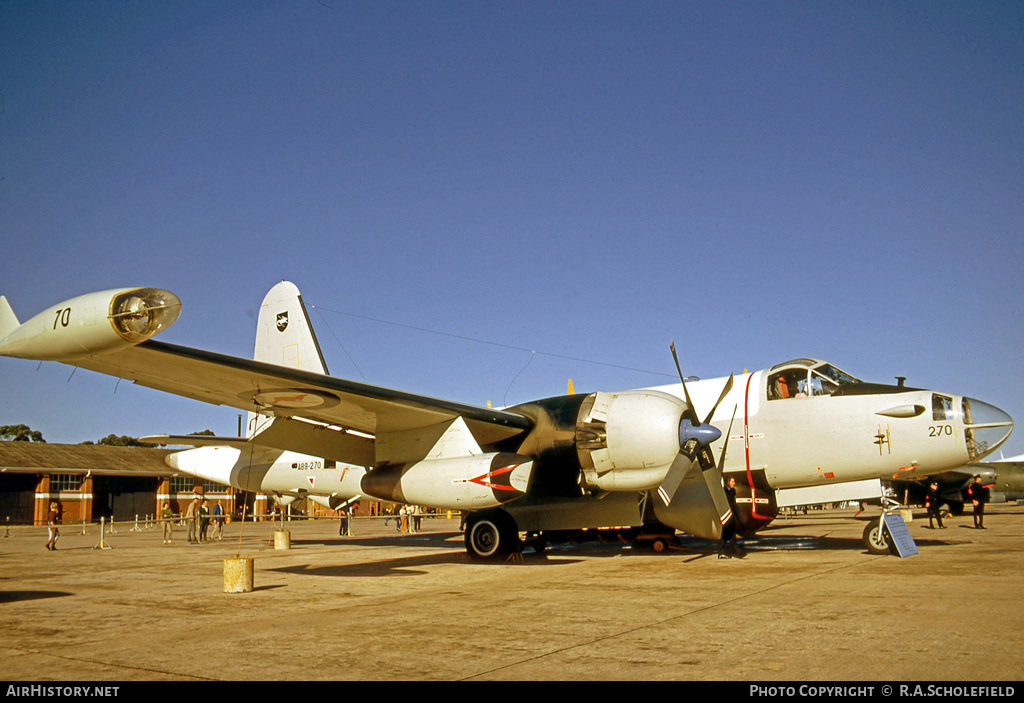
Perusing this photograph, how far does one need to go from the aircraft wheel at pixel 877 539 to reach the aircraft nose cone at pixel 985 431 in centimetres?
228

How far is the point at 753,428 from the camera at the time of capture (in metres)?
14.4

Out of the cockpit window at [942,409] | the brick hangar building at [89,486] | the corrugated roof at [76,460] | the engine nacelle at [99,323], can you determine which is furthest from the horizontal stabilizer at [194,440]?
the corrugated roof at [76,460]

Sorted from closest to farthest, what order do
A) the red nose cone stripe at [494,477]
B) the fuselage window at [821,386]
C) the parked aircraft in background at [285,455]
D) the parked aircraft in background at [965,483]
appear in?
the red nose cone stripe at [494,477] → the fuselage window at [821,386] → the parked aircraft in background at [285,455] → the parked aircraft in background at [965,483]

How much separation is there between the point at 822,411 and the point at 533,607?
7.98 metres

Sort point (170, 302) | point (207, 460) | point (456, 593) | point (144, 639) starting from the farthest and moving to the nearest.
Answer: point (207, 460)
point (456, 593)
point (144, 639)
point (170, 302)

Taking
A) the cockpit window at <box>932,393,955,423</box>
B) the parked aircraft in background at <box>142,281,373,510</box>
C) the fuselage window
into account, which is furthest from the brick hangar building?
the cockpit window at <box>932,393,955,423</box>

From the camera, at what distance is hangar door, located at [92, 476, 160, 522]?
175 feet

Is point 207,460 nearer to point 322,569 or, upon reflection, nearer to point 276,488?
point 276,488

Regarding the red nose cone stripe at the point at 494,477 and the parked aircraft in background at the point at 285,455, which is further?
the parked aircraft in background at the point at 285,455

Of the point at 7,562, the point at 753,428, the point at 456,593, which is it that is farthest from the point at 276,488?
the point at 753,428

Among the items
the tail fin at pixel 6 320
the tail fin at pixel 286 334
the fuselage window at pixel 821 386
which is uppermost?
the tail fin at pixel 286 334

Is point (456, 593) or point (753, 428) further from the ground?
point (753, 428)

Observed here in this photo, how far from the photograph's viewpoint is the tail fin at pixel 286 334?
1903cm

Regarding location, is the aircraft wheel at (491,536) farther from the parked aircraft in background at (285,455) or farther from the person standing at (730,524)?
the parked aircraft in background at (285,455)
